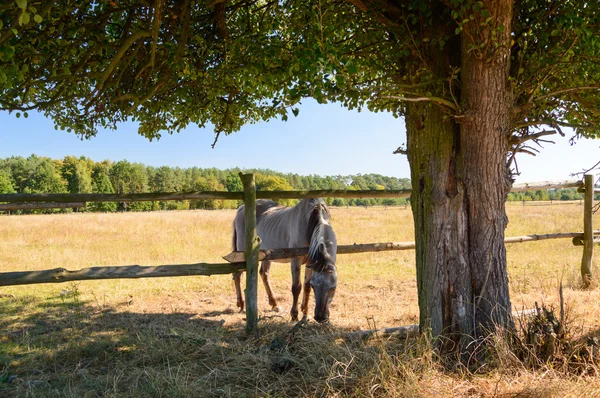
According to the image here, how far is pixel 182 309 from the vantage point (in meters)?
6.47

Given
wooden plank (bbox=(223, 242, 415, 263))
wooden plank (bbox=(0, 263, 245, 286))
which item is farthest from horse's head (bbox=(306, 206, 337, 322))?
wooden plank (bbox=(0, 263, 245, 286))

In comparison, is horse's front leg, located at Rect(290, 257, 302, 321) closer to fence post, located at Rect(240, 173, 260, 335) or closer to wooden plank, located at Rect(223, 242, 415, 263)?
wooden plank, located at Rect(223, 242, 415, 263)

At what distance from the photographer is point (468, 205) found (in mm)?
3721

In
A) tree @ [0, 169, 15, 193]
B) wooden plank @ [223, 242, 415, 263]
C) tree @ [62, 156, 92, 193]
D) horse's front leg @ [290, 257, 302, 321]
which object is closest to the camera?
wooden plank @ [223, 242, 415, 263]

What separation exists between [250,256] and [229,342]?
100 centimetres

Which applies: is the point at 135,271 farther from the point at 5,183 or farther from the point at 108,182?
the point at 108,182

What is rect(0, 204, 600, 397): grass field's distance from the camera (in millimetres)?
3008

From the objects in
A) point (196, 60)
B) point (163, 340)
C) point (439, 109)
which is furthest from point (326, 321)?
point (196, 60)

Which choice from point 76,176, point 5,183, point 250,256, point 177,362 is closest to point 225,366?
point 177,362

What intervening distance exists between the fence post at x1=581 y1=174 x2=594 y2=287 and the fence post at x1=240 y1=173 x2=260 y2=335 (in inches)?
257

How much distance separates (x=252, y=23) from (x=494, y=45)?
3.50 meters

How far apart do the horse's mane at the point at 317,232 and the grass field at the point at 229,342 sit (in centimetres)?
89

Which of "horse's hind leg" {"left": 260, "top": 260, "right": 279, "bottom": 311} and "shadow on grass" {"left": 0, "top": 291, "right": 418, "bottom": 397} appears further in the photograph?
"horse's hind leg" {"left": 260, "top": 260, "right": 279, "bottom": 311}

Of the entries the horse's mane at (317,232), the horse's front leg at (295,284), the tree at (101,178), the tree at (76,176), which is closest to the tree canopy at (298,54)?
the horse's mane at (317,232)
